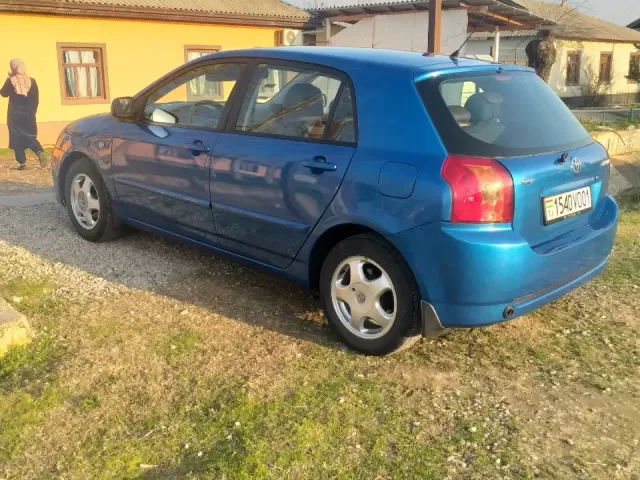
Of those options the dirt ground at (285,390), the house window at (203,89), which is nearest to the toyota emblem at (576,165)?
the dirt ground at (285,390)

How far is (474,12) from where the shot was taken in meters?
18.0

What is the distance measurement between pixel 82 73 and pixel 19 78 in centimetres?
374

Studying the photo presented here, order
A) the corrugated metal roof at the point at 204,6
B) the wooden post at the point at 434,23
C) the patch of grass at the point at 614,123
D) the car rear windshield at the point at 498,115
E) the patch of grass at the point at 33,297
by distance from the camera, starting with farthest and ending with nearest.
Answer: the patch of grass at the point at 614,123, the corrugated metal roof at the point at 204,6, the wooden post at the point at 434,23, the patch of grass at the point at 33,297, the car rear windshield at the point at 498,115

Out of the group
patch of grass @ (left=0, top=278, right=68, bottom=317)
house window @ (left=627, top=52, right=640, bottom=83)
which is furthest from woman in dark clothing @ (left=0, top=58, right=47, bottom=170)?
house window @ (left=627, top=52, right=640, bottom=83)

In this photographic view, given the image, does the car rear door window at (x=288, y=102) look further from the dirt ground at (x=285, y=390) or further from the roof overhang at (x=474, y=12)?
the roof overhang at (x=474, y=12)

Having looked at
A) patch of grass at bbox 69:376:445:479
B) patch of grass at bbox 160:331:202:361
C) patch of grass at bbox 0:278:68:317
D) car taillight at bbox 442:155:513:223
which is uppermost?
car taillight at bbox 442:155:513:223

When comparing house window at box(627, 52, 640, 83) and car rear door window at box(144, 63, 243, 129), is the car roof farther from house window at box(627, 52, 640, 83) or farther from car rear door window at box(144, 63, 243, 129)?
house window at box(627, 52, 640, 83)

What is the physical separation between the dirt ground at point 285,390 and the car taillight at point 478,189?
93 cm

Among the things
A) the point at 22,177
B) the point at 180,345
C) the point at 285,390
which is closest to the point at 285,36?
the point at 22,177

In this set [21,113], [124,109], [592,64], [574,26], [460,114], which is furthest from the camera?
[592,64]

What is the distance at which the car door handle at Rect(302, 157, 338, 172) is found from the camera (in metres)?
3.65

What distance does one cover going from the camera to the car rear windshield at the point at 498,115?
332 cm

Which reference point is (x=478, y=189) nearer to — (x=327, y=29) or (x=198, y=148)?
(x=198, y=148)

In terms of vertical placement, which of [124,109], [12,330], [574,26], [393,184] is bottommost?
[12,330]
